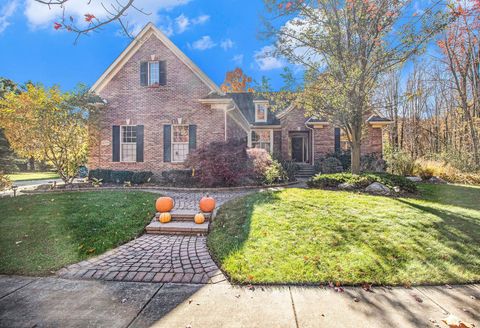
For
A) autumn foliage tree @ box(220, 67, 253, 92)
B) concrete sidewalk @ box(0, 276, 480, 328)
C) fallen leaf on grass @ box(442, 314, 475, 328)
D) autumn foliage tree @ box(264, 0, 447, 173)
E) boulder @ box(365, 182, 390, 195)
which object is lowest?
concrete sidewalk @ box(0, 276, 480, 328)

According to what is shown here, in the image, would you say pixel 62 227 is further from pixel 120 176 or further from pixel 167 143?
pixel 167 143

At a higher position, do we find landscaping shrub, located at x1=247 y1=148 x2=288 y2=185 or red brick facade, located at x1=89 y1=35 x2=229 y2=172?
red brick facade, located at x1=89 y1=35 x2=229 y2=172

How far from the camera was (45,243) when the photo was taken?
4.34 meters

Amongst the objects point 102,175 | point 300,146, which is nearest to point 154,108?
point 102,175

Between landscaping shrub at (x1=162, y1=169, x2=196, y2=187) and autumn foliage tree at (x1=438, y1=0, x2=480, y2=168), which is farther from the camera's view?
autumn foliage tree at (x1=438, y1=0, x2=480, y2=168)

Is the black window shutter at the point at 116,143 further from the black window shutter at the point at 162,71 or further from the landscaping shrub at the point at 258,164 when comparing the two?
the landscaping shrub at the point at 258,164

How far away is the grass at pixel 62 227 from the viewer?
380 cm

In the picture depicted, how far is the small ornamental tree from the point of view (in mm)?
9516

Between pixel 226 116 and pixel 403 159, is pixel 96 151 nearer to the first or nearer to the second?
pixel 226 116

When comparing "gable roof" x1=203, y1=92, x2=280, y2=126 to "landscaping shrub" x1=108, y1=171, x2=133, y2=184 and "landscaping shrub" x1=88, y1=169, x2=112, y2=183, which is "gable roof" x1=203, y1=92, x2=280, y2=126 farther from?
"landscaping shrub" x1=88, y1=169, x2=112, y2=183

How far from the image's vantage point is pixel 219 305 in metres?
2.62

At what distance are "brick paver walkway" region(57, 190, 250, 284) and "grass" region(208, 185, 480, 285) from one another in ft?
0.95

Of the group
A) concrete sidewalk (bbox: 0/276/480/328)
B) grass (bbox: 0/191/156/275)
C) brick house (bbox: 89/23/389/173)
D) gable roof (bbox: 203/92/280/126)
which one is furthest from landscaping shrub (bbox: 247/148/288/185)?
concrete sidewalk (bbox: 0/276/480/328)

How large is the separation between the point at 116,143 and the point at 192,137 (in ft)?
13.5
